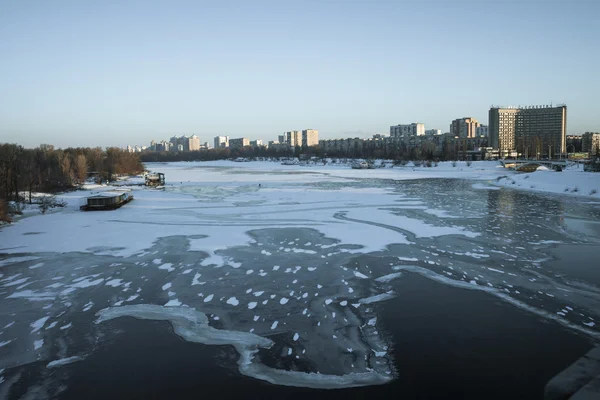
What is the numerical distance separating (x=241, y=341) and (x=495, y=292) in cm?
436

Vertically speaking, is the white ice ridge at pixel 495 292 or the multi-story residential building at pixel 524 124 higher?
the multi-story residential building at pixel 524 124

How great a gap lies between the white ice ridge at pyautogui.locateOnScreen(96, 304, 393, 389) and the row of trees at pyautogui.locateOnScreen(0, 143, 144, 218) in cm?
1238

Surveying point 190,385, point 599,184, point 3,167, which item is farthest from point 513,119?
point 190,385

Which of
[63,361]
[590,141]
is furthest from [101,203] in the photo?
[590,141]

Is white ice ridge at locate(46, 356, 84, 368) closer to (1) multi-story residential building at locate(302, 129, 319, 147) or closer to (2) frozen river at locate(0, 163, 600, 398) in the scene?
(2) frozen river at locate(0, 163, 600, 398)

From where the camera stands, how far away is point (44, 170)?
34.0m

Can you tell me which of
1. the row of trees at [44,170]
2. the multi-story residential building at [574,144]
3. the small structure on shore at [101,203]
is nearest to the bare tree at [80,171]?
the row of trees at [44,170]

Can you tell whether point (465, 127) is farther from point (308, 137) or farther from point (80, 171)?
point (80, 171)

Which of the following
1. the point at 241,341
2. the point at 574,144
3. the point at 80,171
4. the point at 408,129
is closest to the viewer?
the point at 241,341

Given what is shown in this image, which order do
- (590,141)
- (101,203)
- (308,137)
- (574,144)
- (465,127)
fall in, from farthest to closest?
(308,137)
(465,127)
(574,144)
(590,141)
(101,203)

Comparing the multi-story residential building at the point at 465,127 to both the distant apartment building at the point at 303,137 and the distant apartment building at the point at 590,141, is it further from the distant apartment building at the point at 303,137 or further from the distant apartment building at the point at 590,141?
the distant apartment building at the point at 303,137

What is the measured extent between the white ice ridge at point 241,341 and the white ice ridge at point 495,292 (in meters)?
2.99

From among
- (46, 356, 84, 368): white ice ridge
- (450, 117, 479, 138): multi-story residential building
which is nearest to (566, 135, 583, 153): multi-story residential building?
(450, 117, 479, 138): multi-story residential building

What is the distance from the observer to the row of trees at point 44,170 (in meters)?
21.5
